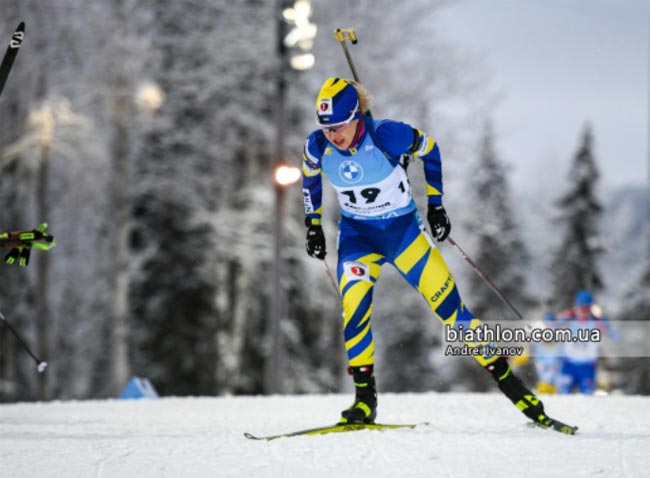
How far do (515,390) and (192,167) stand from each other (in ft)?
50.2

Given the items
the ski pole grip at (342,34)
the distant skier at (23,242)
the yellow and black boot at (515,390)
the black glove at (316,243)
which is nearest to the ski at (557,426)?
the yellow and black boot at (515,390)

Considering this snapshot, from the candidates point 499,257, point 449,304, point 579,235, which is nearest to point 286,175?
point 449,304

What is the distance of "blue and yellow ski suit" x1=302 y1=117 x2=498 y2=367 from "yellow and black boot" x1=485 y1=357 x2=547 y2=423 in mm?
97

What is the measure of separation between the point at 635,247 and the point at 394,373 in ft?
243

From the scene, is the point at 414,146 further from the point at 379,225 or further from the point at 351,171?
the point at 379,225

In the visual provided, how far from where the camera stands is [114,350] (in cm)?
1655

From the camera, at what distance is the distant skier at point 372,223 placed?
4957 millimetres

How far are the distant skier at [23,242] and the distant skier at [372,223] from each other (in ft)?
6.75

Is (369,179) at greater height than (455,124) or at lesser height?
lesser

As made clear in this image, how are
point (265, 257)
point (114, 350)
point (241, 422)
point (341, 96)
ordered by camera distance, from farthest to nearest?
point (265, 257) → point (114, 350) → point (241, 422) → point (341, 96)

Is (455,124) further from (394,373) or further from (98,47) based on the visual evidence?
(394,373)

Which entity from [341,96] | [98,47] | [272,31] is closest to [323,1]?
[272,31]

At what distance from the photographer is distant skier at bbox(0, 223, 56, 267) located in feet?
18.4

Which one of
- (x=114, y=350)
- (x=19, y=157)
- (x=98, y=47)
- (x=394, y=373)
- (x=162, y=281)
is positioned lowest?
(x=394, y=373)
